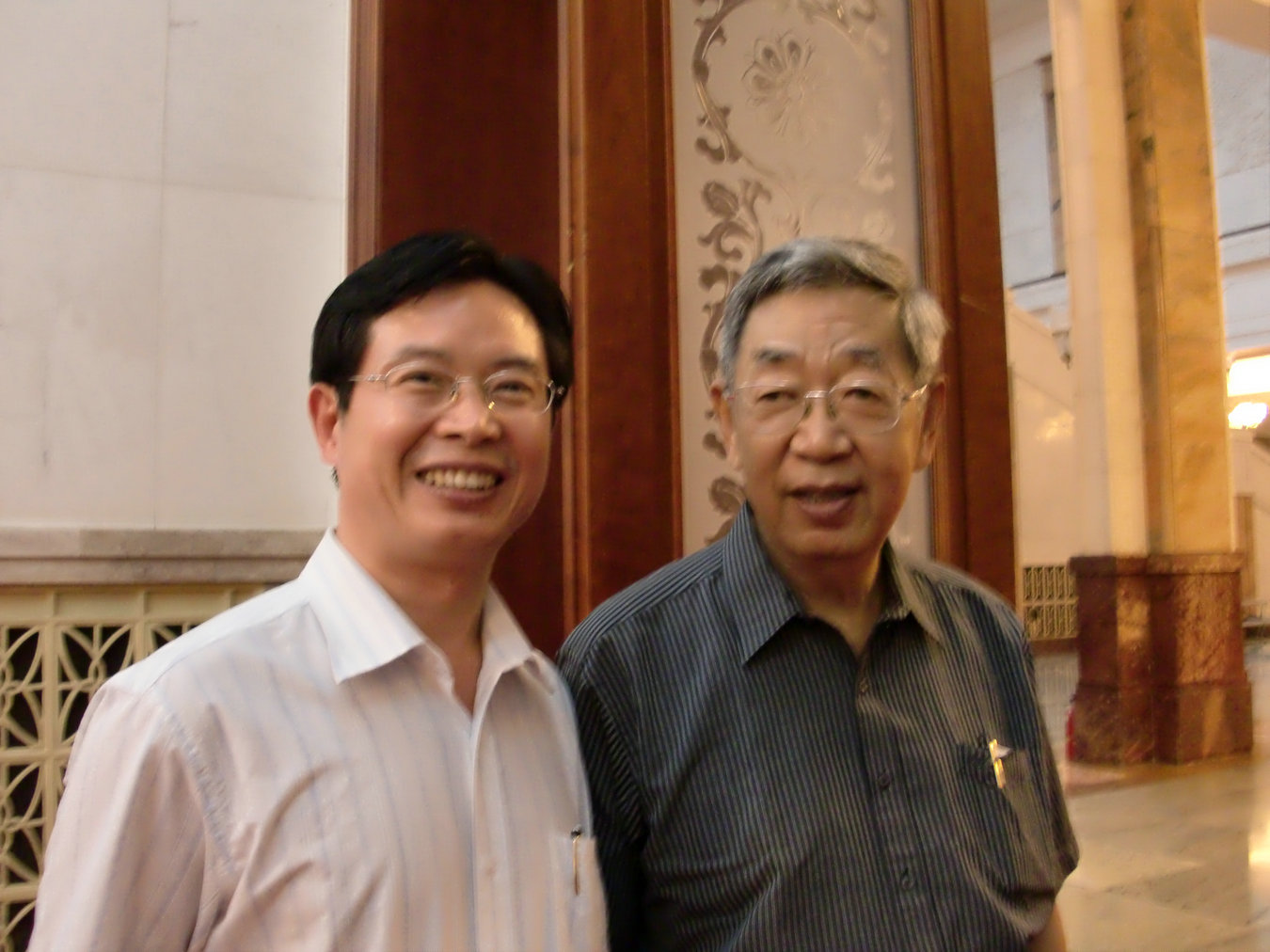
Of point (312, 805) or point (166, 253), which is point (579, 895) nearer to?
point (312, 805)

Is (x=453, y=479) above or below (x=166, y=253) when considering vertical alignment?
below

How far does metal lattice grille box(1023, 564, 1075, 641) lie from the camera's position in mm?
8602

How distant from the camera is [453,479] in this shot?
1.03m

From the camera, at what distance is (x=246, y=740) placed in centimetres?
89

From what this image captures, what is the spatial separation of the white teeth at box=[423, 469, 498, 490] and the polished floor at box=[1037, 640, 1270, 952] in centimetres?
266

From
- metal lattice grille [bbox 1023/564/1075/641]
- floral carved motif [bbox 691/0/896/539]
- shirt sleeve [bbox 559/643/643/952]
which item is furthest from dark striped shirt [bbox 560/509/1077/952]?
metal lattice grille [bbox 1023/564/1075/641]

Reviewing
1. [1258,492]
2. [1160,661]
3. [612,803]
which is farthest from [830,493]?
[1258,492]

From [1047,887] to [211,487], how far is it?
170 centimetres

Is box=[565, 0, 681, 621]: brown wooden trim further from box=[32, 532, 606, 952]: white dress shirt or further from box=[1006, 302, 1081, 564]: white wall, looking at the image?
box=[1006, 302, 1081, 564]: white wall

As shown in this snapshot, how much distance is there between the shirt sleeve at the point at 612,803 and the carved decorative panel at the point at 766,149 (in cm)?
68

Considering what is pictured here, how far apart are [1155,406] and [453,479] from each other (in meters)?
5.21

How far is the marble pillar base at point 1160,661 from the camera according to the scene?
200 inches

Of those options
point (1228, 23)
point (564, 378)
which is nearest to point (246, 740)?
point (564, 378)

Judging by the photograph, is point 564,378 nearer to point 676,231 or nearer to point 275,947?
point 275,947
